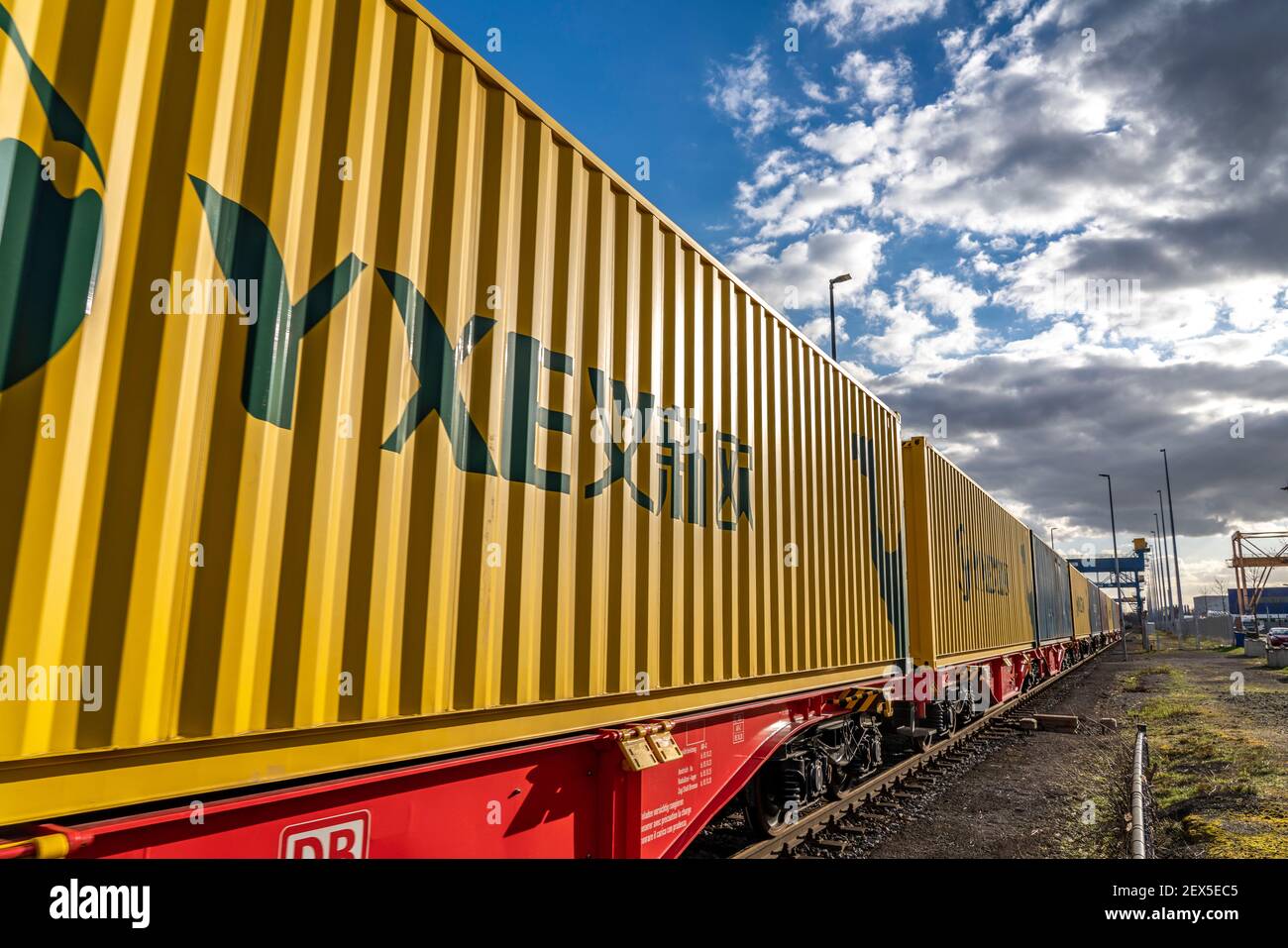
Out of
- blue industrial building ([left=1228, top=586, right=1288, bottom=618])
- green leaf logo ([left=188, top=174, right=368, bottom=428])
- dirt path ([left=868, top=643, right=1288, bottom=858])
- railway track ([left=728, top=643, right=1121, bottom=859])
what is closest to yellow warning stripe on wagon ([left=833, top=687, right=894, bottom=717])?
railway track ([left=728, top=643, right=1121, bottom=859])

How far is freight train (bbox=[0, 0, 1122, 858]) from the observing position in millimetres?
2070

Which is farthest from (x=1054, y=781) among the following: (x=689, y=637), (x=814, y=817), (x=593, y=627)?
(x=593, y=627)

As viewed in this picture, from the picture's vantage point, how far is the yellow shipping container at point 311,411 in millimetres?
2062

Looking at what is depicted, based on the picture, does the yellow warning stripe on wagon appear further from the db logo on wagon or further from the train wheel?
the db logo on wagon

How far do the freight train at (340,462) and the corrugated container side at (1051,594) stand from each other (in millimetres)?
19501

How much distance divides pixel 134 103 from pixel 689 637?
374 centimetres

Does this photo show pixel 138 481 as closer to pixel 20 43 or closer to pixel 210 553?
pixel 210 553

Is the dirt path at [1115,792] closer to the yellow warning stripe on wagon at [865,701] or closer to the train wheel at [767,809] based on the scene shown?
the train wheel at [767,809]

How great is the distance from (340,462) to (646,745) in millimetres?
2278

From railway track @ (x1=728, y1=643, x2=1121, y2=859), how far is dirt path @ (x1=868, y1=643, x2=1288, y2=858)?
328 mm

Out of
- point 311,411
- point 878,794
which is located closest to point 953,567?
point 878,794

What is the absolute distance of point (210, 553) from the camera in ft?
7.77

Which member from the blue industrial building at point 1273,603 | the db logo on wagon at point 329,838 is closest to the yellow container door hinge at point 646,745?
the db logo on wagon at point 329,838

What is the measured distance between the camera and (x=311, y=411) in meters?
2.68
